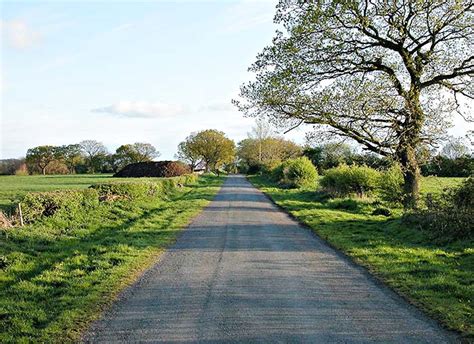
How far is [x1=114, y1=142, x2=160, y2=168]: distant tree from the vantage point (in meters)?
95.6

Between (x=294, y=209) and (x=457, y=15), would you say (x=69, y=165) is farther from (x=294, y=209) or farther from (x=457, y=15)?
(x=457, y=15)

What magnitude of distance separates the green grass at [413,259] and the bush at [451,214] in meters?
0.46

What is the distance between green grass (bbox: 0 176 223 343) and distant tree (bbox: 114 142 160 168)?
3140 inches

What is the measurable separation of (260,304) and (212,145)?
9092 centimetres

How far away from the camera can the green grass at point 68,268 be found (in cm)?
636

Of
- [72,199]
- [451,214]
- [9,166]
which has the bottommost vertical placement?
[451,214]

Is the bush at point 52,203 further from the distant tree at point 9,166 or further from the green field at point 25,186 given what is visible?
the distant tree at point 9,166

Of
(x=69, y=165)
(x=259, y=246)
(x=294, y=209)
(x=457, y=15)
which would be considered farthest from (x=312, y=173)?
(x=69, y=165)

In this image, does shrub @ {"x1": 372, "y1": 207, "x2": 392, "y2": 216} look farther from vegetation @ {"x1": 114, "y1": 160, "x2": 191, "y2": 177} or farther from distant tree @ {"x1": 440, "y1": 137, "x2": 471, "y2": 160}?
vegetation @ {"x1": 114, "y1": 160, "x2": 191, "y2": 177}

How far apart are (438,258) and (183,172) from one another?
181 ft

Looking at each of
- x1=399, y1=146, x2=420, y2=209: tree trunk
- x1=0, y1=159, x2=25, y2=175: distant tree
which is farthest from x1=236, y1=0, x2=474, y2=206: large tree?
x1=0, y1=159, x2=25, y2=175: distant tree

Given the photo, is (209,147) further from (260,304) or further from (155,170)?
(260,304)

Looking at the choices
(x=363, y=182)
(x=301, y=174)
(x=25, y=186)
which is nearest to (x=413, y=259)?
(x=363, y=182)

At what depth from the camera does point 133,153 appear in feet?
318
